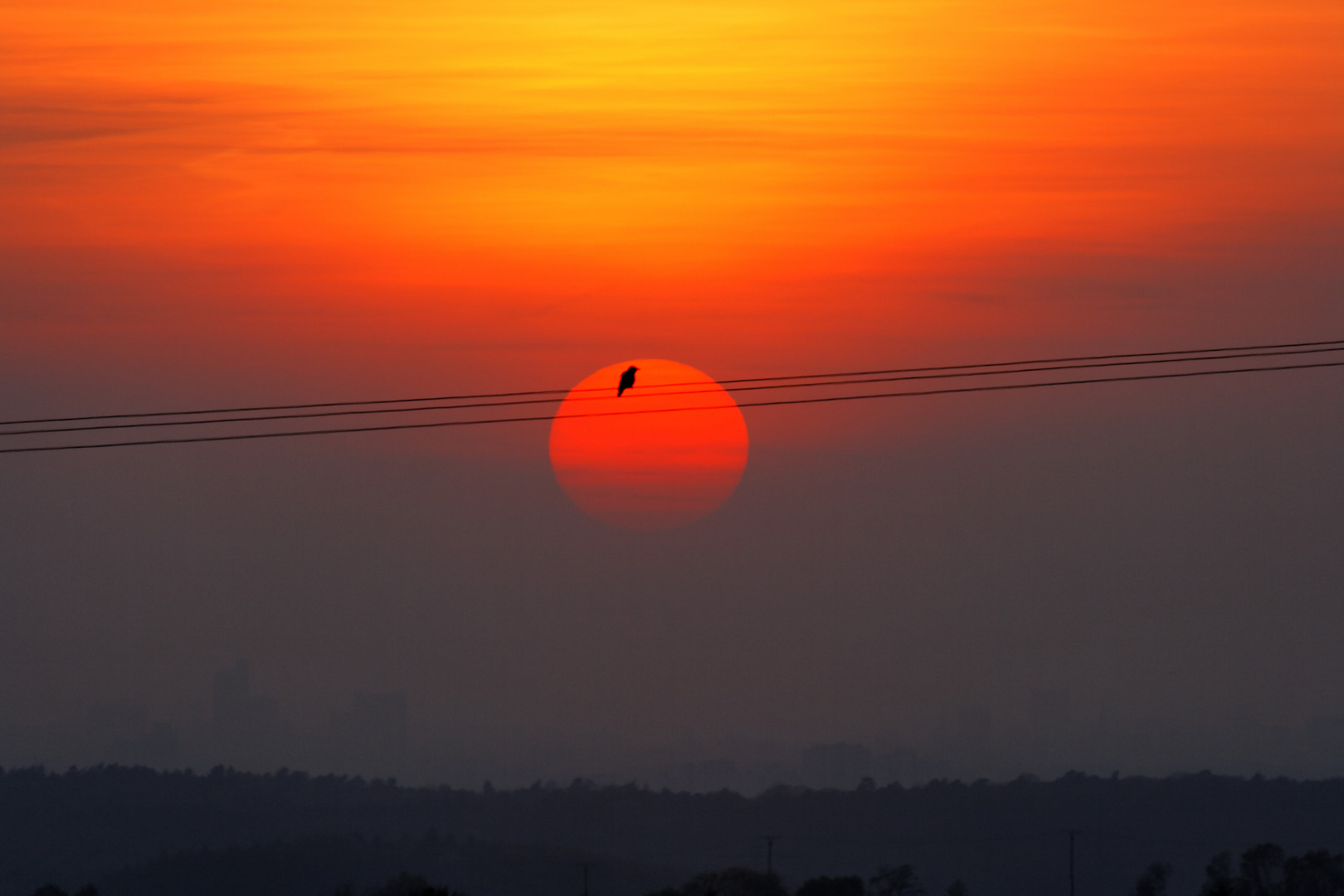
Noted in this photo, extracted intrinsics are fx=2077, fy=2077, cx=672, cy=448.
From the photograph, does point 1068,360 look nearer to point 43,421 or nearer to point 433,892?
point 43,421

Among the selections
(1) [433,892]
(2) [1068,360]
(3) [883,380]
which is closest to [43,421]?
(3) [883,380]

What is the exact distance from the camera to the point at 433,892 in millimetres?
102812

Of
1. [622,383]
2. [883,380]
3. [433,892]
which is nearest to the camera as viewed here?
[883,380]

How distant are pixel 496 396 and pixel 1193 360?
18.0m

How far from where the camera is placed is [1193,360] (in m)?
53.3

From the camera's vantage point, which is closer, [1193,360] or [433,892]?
[1193,360]

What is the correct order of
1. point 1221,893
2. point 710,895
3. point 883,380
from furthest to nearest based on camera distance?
point 710,895 → point 1221,893 → point 883,380

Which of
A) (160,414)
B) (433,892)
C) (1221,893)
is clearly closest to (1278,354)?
(160,414)

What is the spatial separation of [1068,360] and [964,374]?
2989 millimetres

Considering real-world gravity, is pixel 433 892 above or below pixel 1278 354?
below

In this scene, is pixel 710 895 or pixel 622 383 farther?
pixel 710 895

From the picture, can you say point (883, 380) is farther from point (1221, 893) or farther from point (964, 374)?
point (1221, 893)

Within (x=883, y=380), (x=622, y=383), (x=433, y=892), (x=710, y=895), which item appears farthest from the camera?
(x=710, y=895)

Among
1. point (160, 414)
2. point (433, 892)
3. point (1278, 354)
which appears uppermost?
point (1278, 354)
